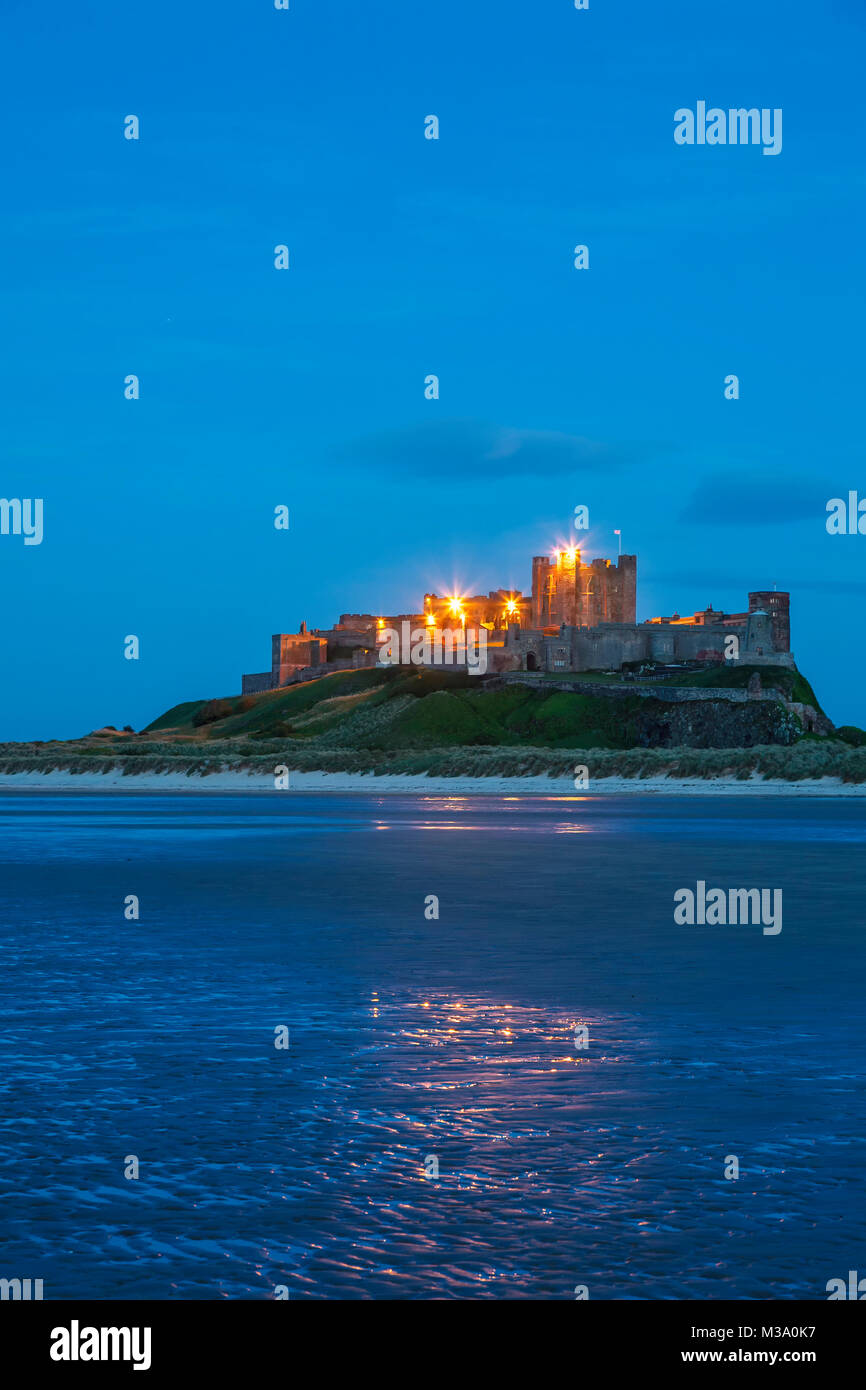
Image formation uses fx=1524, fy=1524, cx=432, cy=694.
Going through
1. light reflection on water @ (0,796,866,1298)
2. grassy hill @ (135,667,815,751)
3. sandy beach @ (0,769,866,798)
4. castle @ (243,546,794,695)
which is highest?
castle @ (243,546,794,695)

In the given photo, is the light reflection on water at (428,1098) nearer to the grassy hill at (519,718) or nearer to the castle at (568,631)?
the grassy hill at (519,718)

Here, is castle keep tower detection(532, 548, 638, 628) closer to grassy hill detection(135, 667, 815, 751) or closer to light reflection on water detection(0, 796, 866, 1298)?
grassy hill detection(135, 667, 815, 751)

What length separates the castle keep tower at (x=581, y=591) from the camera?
16512cm

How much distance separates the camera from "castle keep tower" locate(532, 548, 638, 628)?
165 m

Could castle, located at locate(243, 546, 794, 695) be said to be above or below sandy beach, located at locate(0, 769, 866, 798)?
above

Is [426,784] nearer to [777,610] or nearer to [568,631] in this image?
Result: [568,631]

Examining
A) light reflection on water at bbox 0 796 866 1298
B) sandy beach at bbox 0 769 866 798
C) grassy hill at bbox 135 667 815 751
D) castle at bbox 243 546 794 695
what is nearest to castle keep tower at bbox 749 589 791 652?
castle at bbox 243 546 794 695

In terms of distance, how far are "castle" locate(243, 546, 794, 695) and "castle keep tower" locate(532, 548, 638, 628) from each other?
0.11m

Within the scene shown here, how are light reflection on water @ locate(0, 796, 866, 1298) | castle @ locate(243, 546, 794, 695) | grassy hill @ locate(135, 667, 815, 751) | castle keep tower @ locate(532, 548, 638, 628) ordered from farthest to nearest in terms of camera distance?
castle keep tower @ locate(532, 548, 638, 628) < castle @ locate(243, 546, 794, 695) < grassy hill @ locate(135, 667, 815, 751) < light reflection on water @ locate(0, 796, 866, 1298)

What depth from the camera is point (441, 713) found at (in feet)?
414

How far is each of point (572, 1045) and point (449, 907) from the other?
991 centimetres

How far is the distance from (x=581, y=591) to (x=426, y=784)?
296 ft

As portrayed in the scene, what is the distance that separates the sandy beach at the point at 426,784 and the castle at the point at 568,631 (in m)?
61.3
